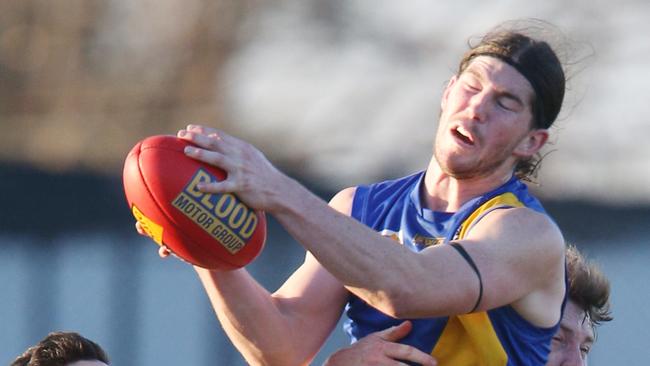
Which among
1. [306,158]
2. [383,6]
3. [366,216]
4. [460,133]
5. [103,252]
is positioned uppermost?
[460,133]

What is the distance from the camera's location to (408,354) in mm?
4574

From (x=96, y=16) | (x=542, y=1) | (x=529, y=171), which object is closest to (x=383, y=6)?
(x=542, y=1)

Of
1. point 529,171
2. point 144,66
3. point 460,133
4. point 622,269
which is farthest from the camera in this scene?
point 144,66

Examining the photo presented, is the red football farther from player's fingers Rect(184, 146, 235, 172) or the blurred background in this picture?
the blurred background

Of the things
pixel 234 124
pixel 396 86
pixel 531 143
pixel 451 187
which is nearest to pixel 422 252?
pixel 451 187

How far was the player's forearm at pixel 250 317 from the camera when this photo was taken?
182 inches

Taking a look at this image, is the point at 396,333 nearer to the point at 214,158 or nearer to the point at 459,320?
the point at 459,320

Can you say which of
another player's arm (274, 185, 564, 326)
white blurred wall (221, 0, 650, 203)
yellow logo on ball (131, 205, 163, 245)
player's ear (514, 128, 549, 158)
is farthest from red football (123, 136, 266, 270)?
white blurred wall (221, 0, 650, 203)

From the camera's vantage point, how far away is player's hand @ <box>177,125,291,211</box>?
411 centimetres

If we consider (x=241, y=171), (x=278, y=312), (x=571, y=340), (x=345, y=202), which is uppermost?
(x=241, y=171)

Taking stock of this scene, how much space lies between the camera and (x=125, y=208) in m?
9.23

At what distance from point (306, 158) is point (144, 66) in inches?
42.7

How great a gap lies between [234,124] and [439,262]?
512 cm

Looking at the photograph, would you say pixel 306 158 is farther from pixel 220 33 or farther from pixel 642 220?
pixel 642 220
